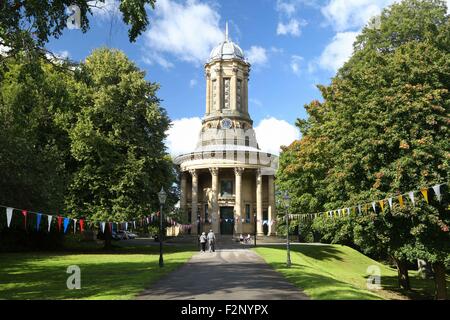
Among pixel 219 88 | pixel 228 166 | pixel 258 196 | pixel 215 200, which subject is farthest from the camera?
pixel 219 88

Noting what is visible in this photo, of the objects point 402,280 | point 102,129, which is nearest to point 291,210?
point 402,280

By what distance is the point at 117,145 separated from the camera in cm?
3712

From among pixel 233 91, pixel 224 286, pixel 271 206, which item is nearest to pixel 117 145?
pixel 224 286

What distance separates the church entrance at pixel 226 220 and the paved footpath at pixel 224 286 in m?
39.6

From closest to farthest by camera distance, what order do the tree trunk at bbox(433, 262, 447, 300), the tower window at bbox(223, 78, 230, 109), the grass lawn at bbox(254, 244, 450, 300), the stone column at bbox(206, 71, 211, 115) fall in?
the grass lawn at bbox(254, 244, 450, 300) → the tree trunk at bbox(433, 262, 447, 300) → the tower window at bbox(223, 78, 230, 109) → the stone column at bbox(206, 71, 211, 115)

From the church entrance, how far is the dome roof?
978 inches

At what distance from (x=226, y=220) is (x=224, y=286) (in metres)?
45.4

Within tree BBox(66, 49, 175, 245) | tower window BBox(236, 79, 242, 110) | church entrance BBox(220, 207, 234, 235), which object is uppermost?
tower window BBox(236, 79, 242, 110)

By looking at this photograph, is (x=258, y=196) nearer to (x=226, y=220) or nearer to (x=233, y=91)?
(x=226, y=220)

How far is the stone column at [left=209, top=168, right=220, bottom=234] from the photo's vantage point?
189ft

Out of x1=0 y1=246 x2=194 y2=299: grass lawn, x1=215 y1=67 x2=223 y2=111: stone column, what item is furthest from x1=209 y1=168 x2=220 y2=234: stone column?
x1=0 y1=246 x2=194 y2=299: grass lawn

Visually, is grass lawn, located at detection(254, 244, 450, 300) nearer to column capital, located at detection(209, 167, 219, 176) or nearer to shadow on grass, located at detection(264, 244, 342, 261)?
shadow on grass, located at detection(264, 244, 342, 261)

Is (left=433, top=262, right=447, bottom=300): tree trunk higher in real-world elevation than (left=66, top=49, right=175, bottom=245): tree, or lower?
lower

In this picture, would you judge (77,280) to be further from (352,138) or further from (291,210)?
(291,210)
